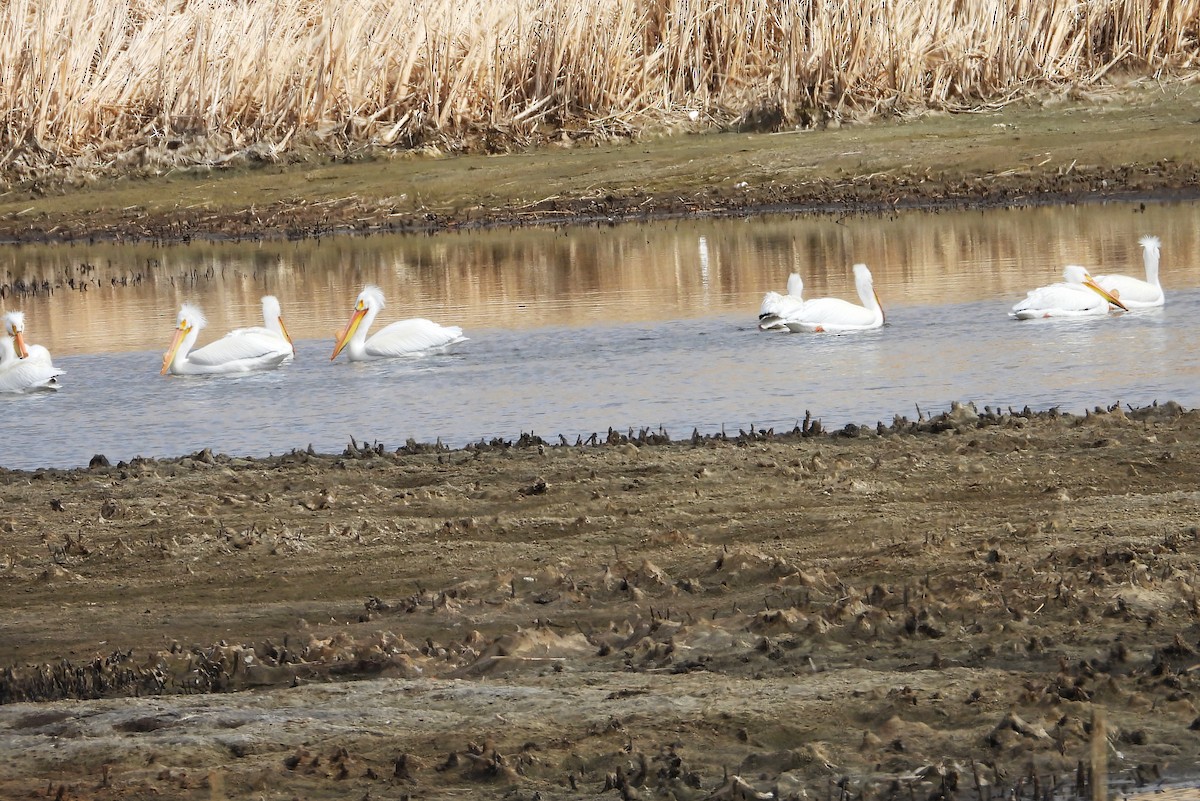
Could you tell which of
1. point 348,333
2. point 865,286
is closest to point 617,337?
point 865,286

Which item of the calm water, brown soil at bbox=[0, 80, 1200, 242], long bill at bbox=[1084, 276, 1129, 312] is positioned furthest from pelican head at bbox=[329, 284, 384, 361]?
brown soil at bbox=[0, 80, 1200, 242]

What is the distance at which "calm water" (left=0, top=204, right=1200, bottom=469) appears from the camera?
11.0 meters

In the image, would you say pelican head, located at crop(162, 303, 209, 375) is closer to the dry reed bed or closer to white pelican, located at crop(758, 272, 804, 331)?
white pelican, located at crop(758, 272, 804, 331)

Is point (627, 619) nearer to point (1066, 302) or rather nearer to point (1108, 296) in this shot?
point (1066, 302)

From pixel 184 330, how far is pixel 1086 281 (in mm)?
6522

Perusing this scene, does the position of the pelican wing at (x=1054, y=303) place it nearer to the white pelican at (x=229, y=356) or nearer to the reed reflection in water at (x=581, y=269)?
the reed reflection in water at (x=581, y=269)

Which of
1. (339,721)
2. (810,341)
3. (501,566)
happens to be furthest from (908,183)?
(339,721)

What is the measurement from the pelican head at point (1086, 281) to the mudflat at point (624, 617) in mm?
4946

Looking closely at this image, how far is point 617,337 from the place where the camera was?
45.8ft

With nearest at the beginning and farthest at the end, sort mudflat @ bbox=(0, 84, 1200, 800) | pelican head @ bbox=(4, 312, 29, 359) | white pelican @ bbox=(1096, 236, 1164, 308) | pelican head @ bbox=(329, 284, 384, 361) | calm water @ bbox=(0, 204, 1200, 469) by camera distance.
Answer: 1. mudflat @ bbox=(0, 84, 1200, 800)
2. calm water @ bbox=(0, 204, 1200, 469)
3. pelican head @ bbox=(4, 312, 29, 359)
4. white pelican @ bbox=(1096, 236, 1164, 308)
5. pelican head @ bbox=(329, 284, 384, 361)

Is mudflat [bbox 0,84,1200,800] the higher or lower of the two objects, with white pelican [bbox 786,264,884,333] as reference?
lower

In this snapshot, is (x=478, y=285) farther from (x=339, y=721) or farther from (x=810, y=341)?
(x=339, y=721)

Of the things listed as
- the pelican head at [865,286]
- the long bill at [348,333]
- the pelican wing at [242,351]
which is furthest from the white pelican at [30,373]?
the pelican head at [865,286]

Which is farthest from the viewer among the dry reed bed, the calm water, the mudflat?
the dry reed bed
